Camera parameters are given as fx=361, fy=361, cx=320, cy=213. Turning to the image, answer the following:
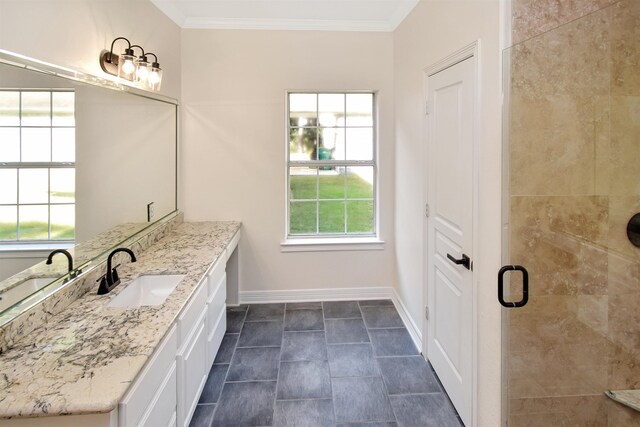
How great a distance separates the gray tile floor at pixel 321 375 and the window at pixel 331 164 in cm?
93

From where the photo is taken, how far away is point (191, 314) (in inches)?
77.4

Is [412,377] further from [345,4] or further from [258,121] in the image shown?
[345,4]

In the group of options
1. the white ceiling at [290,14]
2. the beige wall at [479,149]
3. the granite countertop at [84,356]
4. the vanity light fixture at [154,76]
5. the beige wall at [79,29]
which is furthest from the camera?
the white ceiling at [290,14]

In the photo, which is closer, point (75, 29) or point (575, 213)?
point (575, 213)

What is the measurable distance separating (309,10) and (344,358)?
9.77 ft

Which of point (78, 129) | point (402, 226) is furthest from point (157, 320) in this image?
point (402, 226)

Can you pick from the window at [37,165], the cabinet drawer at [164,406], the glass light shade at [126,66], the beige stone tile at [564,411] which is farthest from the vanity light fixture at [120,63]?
the beige stone tile at [564,411]

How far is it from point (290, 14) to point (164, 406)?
3227mm

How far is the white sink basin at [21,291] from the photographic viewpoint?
55.2 inches

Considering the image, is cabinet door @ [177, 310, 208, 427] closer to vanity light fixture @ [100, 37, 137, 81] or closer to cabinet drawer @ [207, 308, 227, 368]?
cabinet drawer @ [207, 308, 227, 368]

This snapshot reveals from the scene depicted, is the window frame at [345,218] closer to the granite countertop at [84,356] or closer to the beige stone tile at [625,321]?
the granite countertop at [84,356]

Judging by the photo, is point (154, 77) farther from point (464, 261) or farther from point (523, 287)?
point (523, 287)

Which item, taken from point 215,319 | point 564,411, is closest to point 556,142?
point 564,411

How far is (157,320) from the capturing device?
5.23 feet
